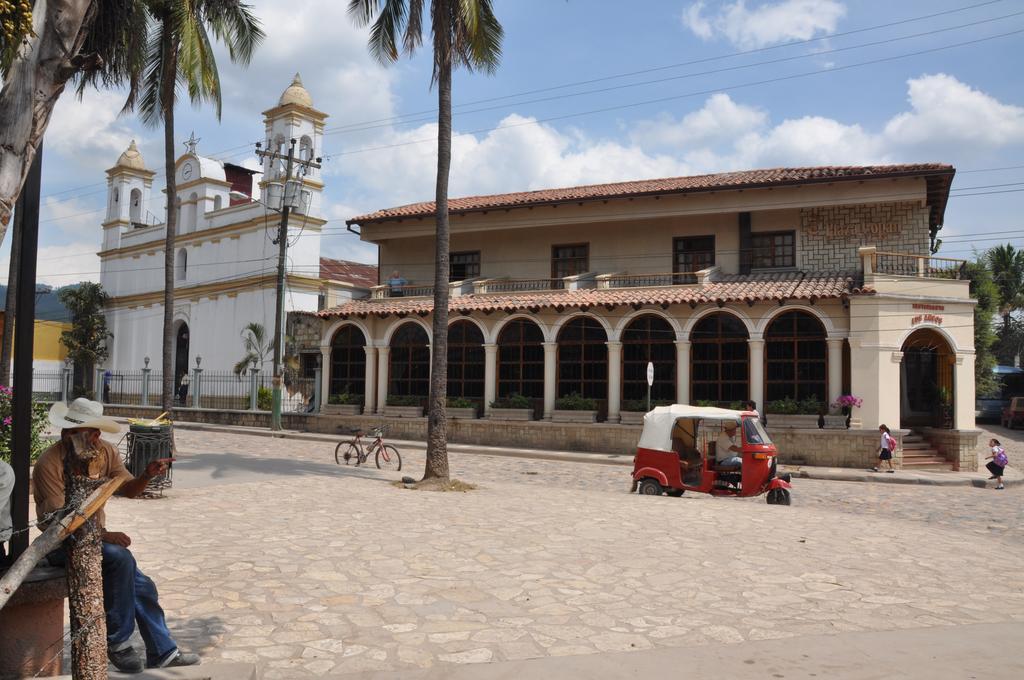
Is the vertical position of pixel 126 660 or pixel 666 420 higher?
pixel 666 420

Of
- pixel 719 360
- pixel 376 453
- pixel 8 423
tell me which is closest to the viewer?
pixel 8 423

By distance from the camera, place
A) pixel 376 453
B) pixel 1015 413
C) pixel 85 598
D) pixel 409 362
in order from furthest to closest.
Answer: pixel 1015 413, pixel 409 362, pixel 376 453, pixel 85 598

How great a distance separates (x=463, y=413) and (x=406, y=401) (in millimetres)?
2479

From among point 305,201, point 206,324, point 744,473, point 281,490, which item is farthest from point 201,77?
point 206,324

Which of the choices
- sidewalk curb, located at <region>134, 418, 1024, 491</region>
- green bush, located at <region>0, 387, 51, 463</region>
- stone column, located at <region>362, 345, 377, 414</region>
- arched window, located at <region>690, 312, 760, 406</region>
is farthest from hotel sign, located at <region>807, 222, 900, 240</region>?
green bush, located at <region>0, 387, 51, 463</region>

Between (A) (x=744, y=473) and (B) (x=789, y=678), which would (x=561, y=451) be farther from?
(B) (x=789, y=678)

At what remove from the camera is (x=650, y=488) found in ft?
46.9

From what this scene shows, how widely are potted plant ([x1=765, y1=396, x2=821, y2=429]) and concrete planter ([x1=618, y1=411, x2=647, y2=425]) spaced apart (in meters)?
3.94

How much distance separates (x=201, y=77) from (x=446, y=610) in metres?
15.1

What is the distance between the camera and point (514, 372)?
28188mm

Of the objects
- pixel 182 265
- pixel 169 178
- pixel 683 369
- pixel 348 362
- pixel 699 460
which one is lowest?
pixel 699 460

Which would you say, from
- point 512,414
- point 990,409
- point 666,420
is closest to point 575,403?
point 512,414

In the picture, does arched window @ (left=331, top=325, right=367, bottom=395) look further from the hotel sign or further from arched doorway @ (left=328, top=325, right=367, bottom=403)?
the hotel sign

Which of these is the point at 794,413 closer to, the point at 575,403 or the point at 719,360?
the point at 719,360
